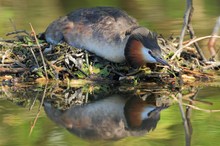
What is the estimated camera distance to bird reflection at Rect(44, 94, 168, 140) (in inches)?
265

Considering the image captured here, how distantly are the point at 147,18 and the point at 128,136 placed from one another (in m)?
6.74

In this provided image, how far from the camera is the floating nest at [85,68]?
855 centimetres

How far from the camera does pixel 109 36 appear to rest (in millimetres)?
8703

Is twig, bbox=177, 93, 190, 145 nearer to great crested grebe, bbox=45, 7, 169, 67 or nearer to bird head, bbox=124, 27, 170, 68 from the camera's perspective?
great crested grebe, bbox=45, 7, 169, 67

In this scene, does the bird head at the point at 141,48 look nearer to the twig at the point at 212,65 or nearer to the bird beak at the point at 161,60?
the bird beak at the point at 161,60

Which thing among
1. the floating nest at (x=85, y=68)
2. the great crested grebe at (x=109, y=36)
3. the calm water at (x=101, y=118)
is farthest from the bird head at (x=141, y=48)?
the calm water at (x=101, y=118)

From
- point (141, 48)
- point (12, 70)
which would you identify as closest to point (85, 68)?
point (141, 48)

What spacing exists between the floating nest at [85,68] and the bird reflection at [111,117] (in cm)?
59

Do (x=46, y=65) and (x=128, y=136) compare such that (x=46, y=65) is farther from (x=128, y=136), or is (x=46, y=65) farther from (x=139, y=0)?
Answer: (x=139, y=0)

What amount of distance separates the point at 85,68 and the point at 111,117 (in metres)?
1.49

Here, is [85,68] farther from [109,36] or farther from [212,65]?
[212,65]

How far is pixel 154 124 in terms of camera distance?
694 centimetres

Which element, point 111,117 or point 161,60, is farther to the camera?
point 161,60

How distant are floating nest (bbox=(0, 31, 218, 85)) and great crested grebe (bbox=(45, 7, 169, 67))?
14cm
